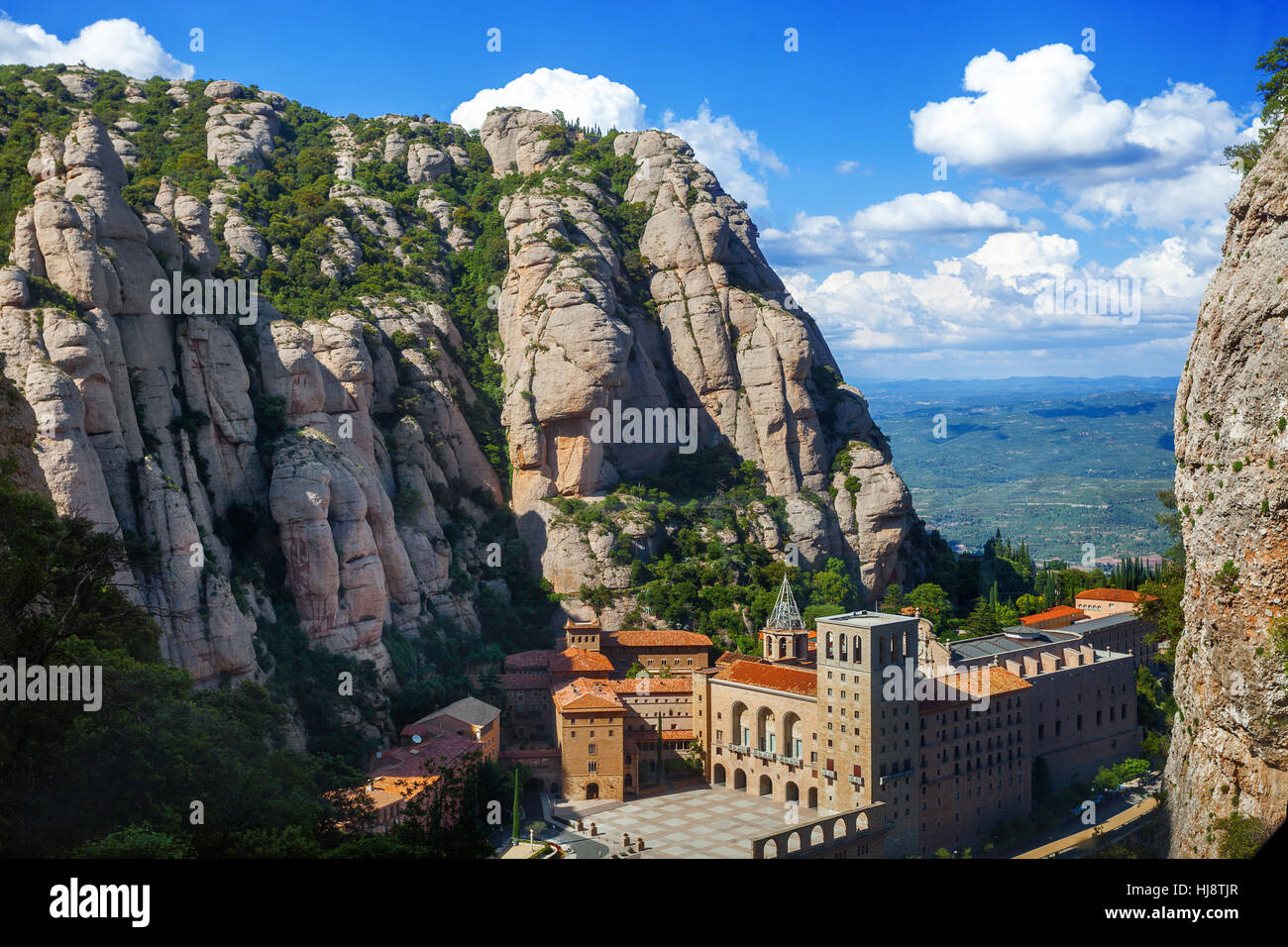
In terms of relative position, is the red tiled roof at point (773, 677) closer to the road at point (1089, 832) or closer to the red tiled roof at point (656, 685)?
the red tiled roof at point (656, 685)

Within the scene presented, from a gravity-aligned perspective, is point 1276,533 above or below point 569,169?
below

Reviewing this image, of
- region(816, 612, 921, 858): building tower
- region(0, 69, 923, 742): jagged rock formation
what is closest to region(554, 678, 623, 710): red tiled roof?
region(0, 69, 923, 742): jagged rock formation

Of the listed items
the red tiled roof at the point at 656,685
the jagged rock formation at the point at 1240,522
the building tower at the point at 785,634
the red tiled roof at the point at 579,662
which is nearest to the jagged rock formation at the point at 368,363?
the red tiled roof at the point at 579,662

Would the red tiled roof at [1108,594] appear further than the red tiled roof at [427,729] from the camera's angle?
Yes

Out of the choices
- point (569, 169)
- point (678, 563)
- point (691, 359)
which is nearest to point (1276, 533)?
point (678, 563)

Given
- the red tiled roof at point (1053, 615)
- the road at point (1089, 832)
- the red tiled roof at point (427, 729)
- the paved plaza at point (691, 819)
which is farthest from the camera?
the red tiled roof at point (1053, 615)

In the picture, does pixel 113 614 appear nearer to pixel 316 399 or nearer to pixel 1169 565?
pixel 316 399

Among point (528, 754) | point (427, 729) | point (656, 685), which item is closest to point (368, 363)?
point (427, 729)
